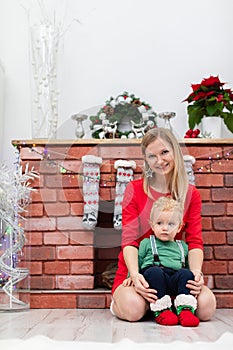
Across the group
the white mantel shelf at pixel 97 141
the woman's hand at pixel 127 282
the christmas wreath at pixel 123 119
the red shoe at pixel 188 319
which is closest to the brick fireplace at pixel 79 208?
the white mantel shelf at pixel 97 141

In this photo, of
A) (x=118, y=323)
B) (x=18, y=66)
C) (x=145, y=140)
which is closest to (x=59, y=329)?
(x=118, y=323)

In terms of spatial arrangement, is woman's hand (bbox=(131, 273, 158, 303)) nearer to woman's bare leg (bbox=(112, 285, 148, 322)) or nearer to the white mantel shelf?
woman's bare leg (bbox=(112, 285, 148, 322))

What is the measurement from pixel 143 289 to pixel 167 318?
5.8 inches

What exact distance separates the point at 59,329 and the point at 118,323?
288 millimetres

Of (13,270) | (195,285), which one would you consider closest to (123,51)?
(13,270)

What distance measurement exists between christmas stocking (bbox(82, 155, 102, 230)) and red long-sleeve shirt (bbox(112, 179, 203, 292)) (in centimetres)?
21

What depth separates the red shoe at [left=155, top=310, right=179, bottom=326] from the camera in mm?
2070

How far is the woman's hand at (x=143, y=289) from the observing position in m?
2.16

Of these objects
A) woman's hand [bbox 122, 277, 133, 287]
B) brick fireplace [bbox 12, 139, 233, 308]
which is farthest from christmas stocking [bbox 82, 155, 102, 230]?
woman's hand [bbox 122, 277, 133, 287]

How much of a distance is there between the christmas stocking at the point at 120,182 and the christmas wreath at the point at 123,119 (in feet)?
0.61

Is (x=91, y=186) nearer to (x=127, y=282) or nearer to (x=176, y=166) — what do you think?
(x=176, y=166)

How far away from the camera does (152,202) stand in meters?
2.47

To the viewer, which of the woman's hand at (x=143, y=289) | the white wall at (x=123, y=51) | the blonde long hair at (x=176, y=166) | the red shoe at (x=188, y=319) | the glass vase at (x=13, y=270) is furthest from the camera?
the white wall at (x=123, y=51)

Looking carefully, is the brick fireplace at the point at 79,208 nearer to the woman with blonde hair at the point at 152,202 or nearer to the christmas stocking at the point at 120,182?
the christmas stocking at the point at 120,182
